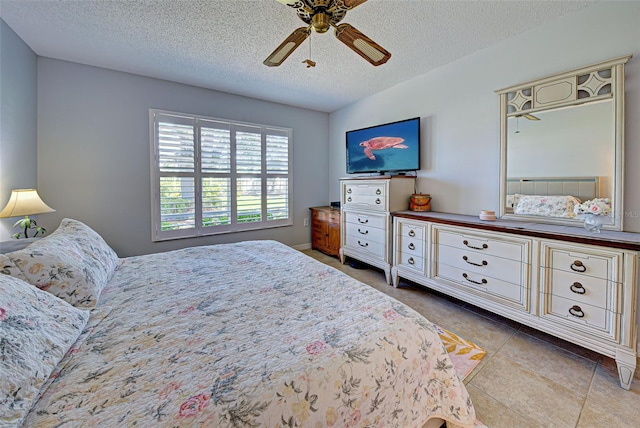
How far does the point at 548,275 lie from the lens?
6.07 ft

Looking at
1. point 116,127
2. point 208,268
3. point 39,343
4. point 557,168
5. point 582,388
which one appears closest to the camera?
point 39,343

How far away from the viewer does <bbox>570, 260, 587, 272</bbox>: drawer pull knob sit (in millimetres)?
1694

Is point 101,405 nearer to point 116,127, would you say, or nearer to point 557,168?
point 557,168

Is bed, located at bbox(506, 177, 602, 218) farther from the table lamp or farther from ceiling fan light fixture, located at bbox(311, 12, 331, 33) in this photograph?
the table lamp

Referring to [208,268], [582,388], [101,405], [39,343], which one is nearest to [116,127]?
[208,268]

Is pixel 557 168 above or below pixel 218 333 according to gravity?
above

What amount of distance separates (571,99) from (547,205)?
864 millimetres

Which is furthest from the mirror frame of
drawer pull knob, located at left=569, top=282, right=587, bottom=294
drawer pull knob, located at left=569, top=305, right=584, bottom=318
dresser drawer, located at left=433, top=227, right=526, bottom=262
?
drawer pull knob, located at left=569, top=305, right=584, bottom=318

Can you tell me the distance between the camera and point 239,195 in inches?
157

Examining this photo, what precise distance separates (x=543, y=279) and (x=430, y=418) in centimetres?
145

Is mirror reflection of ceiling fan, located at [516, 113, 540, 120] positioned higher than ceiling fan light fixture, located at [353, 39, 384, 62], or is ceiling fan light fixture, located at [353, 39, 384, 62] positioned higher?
ceiling fan light fixture, located at [353, 39, 384, 62]

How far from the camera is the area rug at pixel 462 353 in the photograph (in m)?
1.73

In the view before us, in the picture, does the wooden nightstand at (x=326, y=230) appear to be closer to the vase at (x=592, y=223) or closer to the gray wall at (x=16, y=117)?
the vase at (x=592, y=223)

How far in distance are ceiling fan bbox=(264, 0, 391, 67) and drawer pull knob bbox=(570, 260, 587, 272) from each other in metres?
1.84
